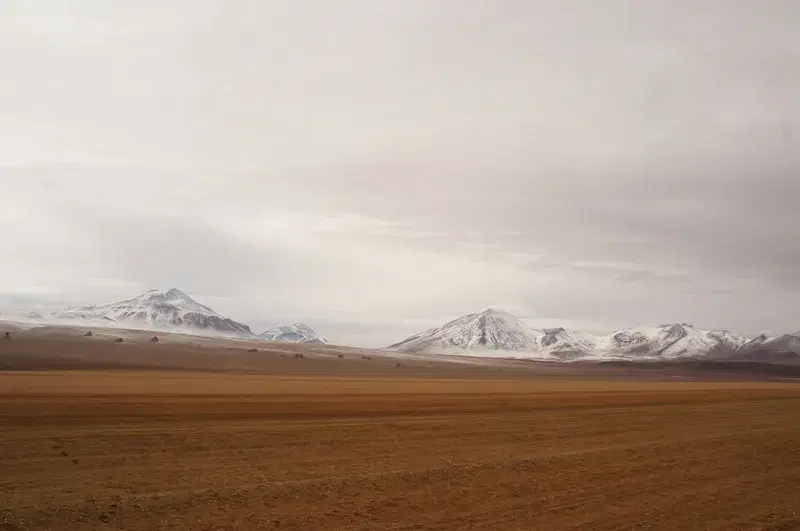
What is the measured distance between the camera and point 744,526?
1456cm

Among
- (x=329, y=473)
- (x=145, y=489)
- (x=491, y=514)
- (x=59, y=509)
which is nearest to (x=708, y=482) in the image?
(x=491, y=514)

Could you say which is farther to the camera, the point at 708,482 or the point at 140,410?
the point at 140,410

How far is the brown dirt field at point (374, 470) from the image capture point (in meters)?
14.4

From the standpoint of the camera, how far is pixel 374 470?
1898 cm

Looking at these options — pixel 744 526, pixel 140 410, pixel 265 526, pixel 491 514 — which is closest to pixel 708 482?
pixel 744 526

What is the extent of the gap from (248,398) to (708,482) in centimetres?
2783

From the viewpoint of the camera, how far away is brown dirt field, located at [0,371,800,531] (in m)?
14.4

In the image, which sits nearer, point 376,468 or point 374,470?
point 374,470

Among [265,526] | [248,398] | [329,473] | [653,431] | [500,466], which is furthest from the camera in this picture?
[248,398]

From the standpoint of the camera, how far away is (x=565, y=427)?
30.5 m

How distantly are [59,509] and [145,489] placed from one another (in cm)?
222

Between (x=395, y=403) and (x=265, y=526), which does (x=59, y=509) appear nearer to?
(x=265, y=526)

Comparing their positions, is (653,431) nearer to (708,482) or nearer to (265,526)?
(708,482)

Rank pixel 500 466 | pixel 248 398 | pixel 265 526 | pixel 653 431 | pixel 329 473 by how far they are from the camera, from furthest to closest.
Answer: pixel 248 398
pixel 653 431
pixel 500 466
pixel 329 473
pixel 265 526
